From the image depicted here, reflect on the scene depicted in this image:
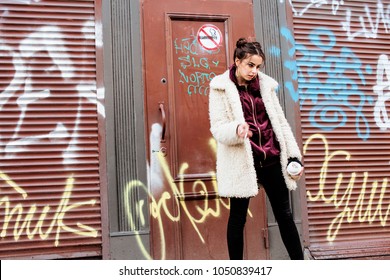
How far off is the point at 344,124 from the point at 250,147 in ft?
6.11

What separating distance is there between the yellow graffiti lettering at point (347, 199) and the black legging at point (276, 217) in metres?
1.35

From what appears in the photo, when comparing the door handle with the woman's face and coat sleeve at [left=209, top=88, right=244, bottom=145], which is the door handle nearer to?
coat sleeve at [left=209, top=88, right=244, bottom=145]

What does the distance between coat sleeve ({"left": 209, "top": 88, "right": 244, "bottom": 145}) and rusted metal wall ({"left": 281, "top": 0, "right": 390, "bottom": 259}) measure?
1411mm

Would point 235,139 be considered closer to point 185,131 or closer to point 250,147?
point 250,147

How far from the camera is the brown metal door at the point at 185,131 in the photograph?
13.8ft

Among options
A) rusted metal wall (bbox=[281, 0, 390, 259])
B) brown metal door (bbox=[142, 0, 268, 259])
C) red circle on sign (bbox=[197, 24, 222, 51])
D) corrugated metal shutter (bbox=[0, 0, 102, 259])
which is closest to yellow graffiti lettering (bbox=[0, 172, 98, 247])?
corrugated metal shutter (bbox=[0, 0, 102, 259])

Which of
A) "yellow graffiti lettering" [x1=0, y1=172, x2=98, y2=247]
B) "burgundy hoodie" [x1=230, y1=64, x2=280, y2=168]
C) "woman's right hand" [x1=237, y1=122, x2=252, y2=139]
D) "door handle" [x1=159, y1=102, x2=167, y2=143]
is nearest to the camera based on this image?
"woman's right hand" [x1=237, y1=122, x2=252, y2=139]

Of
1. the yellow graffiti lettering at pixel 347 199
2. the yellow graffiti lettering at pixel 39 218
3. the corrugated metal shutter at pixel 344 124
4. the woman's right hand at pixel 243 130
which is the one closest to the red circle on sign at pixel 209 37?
the corrugated metal shutter at pixel 344 124

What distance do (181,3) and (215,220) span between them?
2.00 meters

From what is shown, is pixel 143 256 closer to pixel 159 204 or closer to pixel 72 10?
pixel 159 204

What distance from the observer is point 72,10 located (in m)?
4.27

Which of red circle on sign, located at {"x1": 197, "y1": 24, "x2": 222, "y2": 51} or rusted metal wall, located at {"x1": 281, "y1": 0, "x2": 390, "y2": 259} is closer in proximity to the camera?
red circle on sign, located at {"x1": 197, "y1": 24, "x2": 222, "y2": 51}

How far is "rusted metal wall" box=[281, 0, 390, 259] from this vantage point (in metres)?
4.66

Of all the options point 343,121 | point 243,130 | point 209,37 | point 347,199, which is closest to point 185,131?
point 209,37
